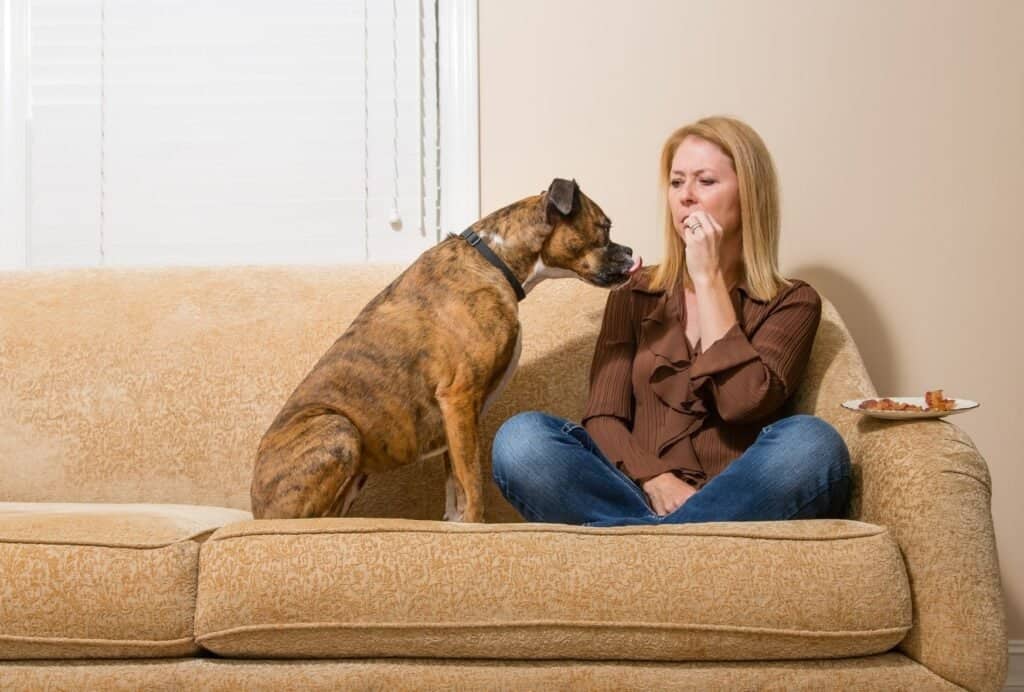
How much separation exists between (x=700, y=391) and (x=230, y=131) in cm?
198

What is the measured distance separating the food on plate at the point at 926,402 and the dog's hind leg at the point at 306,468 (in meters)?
1.17

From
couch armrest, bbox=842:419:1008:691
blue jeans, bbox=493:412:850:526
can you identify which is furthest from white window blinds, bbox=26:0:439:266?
couch armrest, bbox=842:419:1008:691

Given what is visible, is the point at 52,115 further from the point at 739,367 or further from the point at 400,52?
the point at 739,367

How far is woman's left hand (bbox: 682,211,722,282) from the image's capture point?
102 inches

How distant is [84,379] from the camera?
9.43 ft

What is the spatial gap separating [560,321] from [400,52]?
3.99 ft

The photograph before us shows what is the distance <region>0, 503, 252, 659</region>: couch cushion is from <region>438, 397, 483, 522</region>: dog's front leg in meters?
0.73

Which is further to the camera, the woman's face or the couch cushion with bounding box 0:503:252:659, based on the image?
the woman's face

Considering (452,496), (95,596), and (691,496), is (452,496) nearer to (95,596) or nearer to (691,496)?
(691,496)

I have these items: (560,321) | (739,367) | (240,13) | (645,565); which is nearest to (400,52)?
(240,13)

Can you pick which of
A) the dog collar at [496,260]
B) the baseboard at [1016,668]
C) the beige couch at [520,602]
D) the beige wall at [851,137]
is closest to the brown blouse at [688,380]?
the dog collar at [496,260]

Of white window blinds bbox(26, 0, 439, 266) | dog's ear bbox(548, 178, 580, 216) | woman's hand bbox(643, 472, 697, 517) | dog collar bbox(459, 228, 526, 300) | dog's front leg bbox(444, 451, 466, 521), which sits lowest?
dog's front leg bbox(444, 451, 466, 521)

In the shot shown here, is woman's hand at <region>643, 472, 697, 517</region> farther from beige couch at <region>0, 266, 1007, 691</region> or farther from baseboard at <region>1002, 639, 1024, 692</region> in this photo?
baseboard at <region>1002, 639, 1024, 692</region>

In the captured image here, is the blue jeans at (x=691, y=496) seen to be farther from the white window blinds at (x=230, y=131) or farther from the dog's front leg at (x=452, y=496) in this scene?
the white window blinds at (x=230, y=131)
